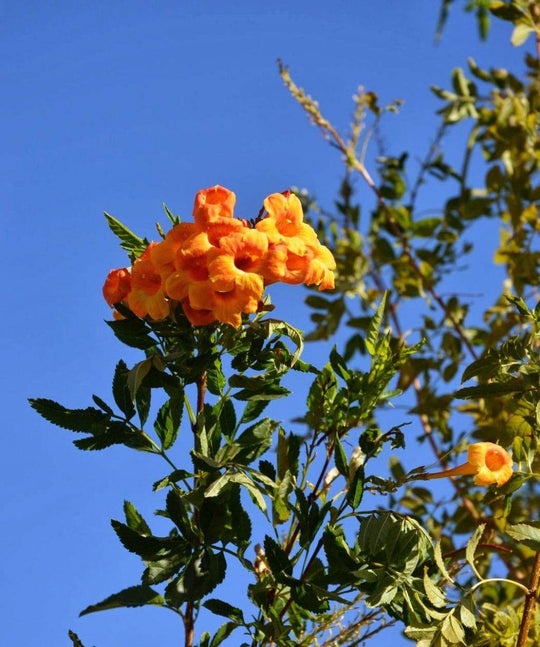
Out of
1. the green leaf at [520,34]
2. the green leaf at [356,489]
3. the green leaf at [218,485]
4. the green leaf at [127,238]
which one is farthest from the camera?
the green leaf at [520,34]

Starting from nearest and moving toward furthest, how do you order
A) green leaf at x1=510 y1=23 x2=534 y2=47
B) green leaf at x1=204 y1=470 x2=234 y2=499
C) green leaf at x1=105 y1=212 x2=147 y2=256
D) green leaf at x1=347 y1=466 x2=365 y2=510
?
green leaf at x1=204 y1=470 x2=234 y2=499
green leaf at x1=347 y1=466 x2=365 y2=510
green leaf at x1=105 y1=212 x2=147 y2=256
green leaf at x1=510 y1=23 x2=534 y2=47

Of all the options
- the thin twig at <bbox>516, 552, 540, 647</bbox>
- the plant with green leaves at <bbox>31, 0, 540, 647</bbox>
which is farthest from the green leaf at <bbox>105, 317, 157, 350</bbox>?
the thin twig at <bbox>516, 552, 540, 647</bbox>

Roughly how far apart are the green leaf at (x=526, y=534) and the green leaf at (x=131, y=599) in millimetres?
475

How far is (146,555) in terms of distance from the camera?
3.41ft

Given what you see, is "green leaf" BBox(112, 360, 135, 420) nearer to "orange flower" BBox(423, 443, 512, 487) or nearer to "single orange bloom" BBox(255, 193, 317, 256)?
"single orange bloom" BBox(255, 193, 317, 256)

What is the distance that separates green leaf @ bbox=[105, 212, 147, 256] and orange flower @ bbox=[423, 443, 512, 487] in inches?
21.8

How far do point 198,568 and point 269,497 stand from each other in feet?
0.44

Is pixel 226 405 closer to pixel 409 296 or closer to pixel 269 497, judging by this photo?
pixel 269 497

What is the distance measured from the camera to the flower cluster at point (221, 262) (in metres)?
1.01

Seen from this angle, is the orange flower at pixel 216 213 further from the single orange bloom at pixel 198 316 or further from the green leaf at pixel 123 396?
the green leaf at pixel 123 396

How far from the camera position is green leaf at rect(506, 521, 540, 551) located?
1029 mm

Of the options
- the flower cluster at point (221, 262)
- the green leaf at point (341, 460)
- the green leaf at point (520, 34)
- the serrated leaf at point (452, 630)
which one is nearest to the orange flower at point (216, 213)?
the flower cluster at point (221, 262)

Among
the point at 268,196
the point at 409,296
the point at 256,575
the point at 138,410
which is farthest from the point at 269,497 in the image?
the point at 409,296

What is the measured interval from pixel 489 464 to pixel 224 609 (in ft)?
1.34
